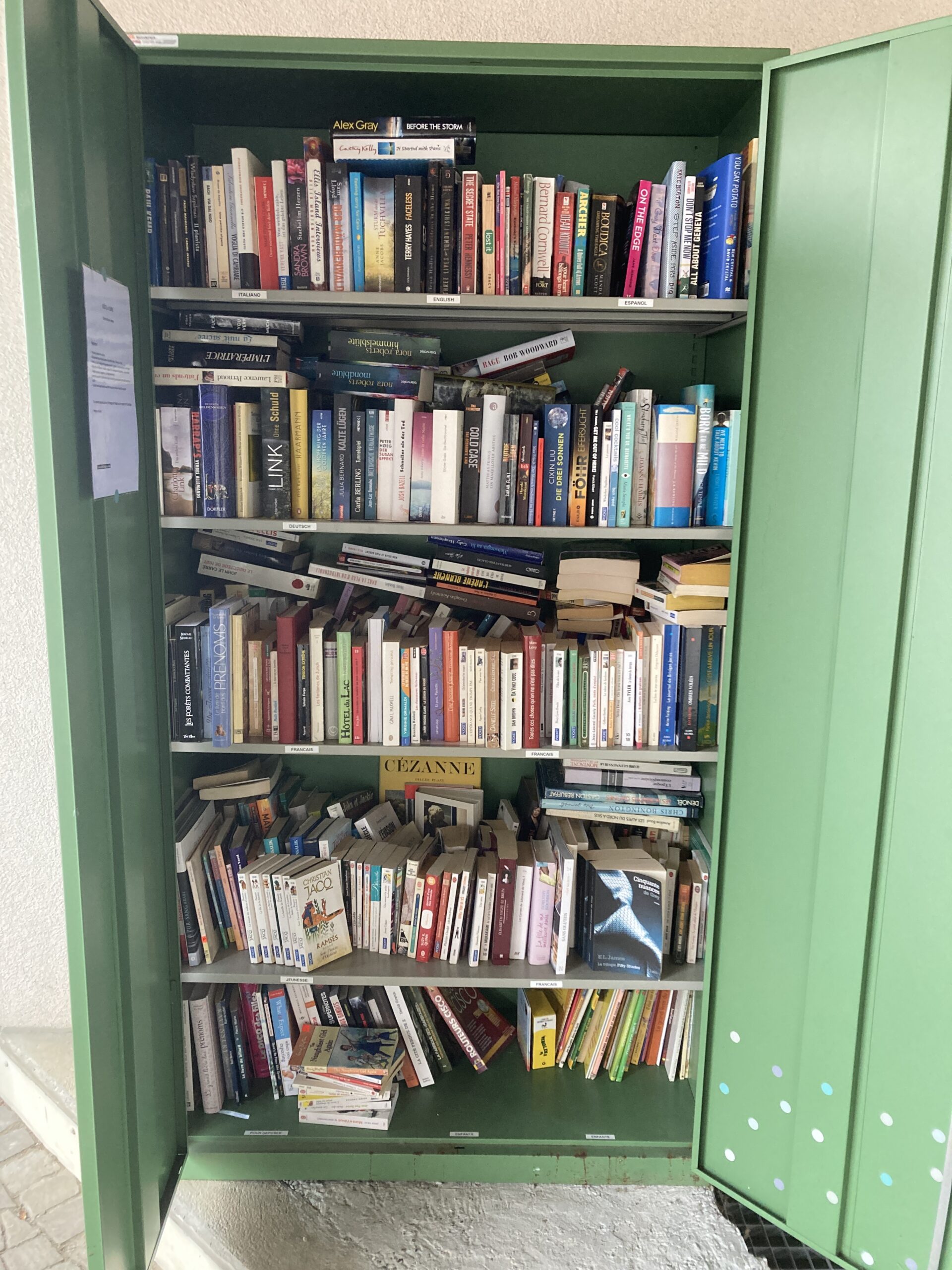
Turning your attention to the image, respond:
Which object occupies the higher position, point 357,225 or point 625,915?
point 357,225

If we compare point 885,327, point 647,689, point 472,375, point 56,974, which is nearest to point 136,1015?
point 56,974

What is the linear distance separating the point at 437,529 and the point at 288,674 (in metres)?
0.45

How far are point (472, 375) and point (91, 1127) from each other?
1.62m

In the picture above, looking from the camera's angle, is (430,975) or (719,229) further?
(430,975)

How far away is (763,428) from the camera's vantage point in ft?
5.08

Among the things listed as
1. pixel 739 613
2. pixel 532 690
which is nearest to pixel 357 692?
pixel 532 690

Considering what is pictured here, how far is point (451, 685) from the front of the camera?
5.91 ft

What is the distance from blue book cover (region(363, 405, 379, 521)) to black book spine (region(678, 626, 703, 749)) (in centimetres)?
71

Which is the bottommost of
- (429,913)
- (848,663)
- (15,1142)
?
(15,1142)

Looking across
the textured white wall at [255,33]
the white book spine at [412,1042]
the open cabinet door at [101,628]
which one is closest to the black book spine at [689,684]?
the white book spine at [412,1042]

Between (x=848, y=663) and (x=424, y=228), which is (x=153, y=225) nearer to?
(x=424, y=228)

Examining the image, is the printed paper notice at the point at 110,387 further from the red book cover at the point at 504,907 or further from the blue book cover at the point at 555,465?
the red book cover at the point at 504,907

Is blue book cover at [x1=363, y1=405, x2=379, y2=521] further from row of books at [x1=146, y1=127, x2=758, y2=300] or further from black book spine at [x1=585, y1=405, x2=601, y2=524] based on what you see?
black book spine at [x1=585, y1=405, x2=601, y2=524]

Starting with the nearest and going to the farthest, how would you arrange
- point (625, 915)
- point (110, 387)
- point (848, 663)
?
point (110, 387), point (848, 663), point (625, 915)
